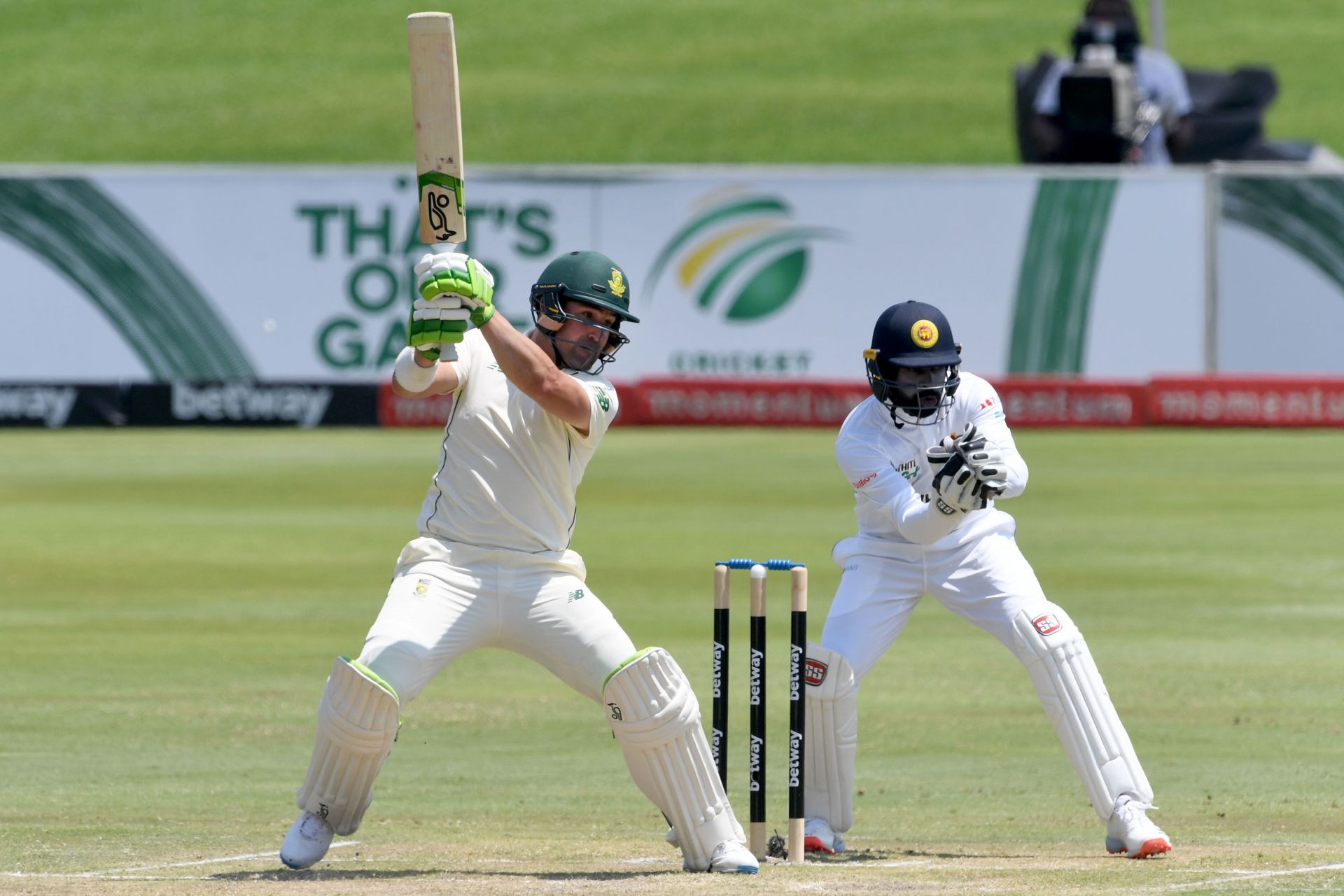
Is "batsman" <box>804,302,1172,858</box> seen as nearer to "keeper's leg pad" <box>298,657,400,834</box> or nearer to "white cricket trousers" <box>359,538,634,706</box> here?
"white cricket trousers" <box>359,538,634,706</box>

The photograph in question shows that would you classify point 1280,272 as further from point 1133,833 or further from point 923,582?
point 1133,833

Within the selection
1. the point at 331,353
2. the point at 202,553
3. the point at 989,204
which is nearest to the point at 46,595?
the point at 202,553

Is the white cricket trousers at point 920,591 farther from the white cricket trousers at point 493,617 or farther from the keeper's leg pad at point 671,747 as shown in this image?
the white cricket trousers at point 493,617

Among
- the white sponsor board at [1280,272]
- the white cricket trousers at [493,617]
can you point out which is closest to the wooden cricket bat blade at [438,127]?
the white cricket trousers at [493,617]

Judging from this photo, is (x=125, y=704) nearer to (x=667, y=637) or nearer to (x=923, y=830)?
(x=667, y=637)

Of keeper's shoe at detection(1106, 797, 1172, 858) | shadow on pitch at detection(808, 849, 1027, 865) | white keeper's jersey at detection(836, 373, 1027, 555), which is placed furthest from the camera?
white keeper's jersey at detection(836, 373, 1027, 555)

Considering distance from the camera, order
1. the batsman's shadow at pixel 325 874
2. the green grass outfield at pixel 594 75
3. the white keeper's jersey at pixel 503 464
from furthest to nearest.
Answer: the green grass outfield at pixel 594 75
the white keeper's jersey at pixel 503 464
the batsman's shadow at pixel 325 874

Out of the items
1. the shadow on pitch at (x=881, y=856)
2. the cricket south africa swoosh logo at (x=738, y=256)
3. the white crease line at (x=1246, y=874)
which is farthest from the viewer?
the cricket south africa swoosh logo at (x=738, y=256)

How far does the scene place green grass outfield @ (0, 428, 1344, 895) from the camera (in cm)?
715

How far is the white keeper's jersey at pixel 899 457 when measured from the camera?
24.6 ft

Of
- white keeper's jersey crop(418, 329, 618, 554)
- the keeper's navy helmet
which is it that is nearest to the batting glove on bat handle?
white keeper's jersey crop(418, 329, 618, 554)

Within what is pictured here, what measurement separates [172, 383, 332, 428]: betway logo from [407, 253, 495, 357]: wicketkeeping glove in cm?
1794

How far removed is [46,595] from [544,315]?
302 inches

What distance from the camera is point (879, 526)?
25.4ft
